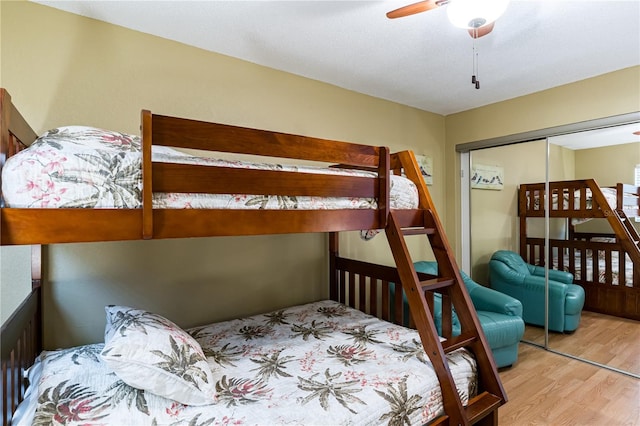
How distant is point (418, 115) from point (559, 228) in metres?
1.77

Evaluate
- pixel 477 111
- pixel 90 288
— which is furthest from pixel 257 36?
pixel 477 111

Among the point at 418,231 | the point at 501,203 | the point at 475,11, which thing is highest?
the point at 475,11

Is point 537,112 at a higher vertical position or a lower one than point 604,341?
higher

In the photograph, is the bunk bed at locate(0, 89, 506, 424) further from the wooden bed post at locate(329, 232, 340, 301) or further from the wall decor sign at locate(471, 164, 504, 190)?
the wall decor sign at locate(471, 164, 504, 190)

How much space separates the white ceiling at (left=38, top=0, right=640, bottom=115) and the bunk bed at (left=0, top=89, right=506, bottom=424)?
0.85 m

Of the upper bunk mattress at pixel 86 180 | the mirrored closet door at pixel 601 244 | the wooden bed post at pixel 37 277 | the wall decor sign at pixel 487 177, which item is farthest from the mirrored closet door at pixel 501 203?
the wooden bed post at pixel 37 277

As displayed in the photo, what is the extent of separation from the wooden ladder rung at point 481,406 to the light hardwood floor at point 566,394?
1.97ft

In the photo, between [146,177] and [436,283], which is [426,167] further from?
[146,177]

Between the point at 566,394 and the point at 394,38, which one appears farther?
the point at 566,394

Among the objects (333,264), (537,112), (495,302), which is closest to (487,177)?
(537,112)

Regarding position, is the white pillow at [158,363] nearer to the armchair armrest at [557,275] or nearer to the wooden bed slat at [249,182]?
the wooden bed slat at [249,182]

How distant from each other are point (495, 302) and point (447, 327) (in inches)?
46.0

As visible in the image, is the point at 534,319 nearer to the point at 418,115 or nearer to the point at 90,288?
the point at 418,115

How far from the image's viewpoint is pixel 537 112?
2.99 metres
